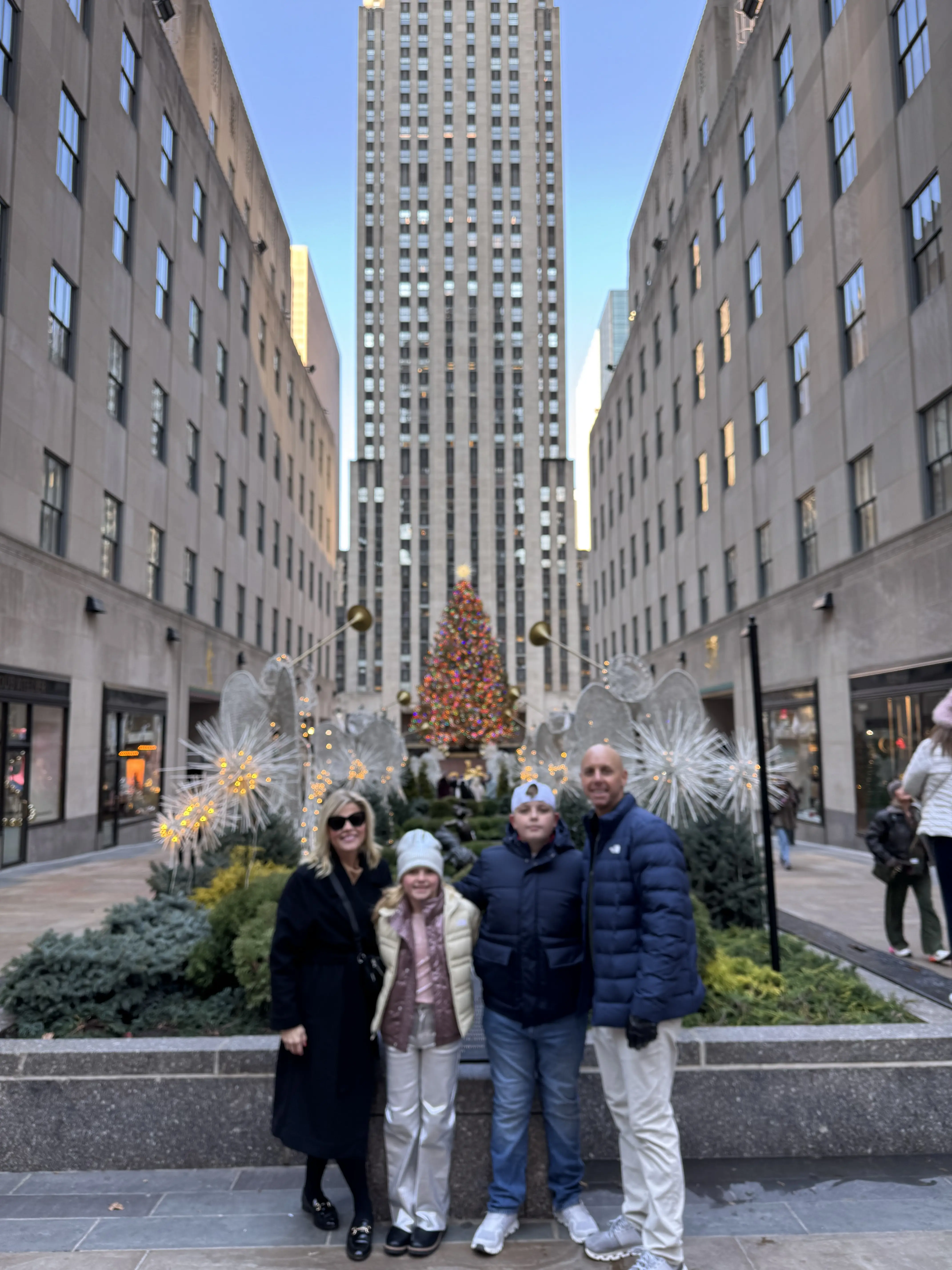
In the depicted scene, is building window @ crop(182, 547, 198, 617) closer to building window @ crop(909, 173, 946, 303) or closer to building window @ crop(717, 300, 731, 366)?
building window @ crop(717, 300, 731, 366)

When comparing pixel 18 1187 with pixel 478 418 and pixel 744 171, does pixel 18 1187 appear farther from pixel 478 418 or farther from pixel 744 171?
pixel 478 418

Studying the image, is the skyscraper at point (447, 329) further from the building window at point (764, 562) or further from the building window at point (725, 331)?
the building window at point (764, 562)

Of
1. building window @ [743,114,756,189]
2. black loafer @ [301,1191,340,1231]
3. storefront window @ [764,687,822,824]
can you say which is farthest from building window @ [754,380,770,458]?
black loafer @ [301,1191,340,1231]

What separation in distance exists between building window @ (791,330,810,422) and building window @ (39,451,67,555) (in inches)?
658

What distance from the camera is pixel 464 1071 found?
4.39 m

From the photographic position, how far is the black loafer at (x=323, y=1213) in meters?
3.91

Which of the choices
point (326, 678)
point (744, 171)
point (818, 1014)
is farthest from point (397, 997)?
point (326, 678)

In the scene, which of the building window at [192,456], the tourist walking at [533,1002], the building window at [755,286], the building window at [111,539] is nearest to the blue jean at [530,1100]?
the tourist walking at [533,1002]

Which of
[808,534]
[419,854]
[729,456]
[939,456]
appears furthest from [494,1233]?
[729,456]

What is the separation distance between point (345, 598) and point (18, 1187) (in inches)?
3201

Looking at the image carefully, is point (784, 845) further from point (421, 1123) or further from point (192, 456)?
point (192, 456)

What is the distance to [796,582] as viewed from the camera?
20.9 m

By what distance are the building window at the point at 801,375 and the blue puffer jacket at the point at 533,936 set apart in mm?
19100

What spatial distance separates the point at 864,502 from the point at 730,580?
9.04m
